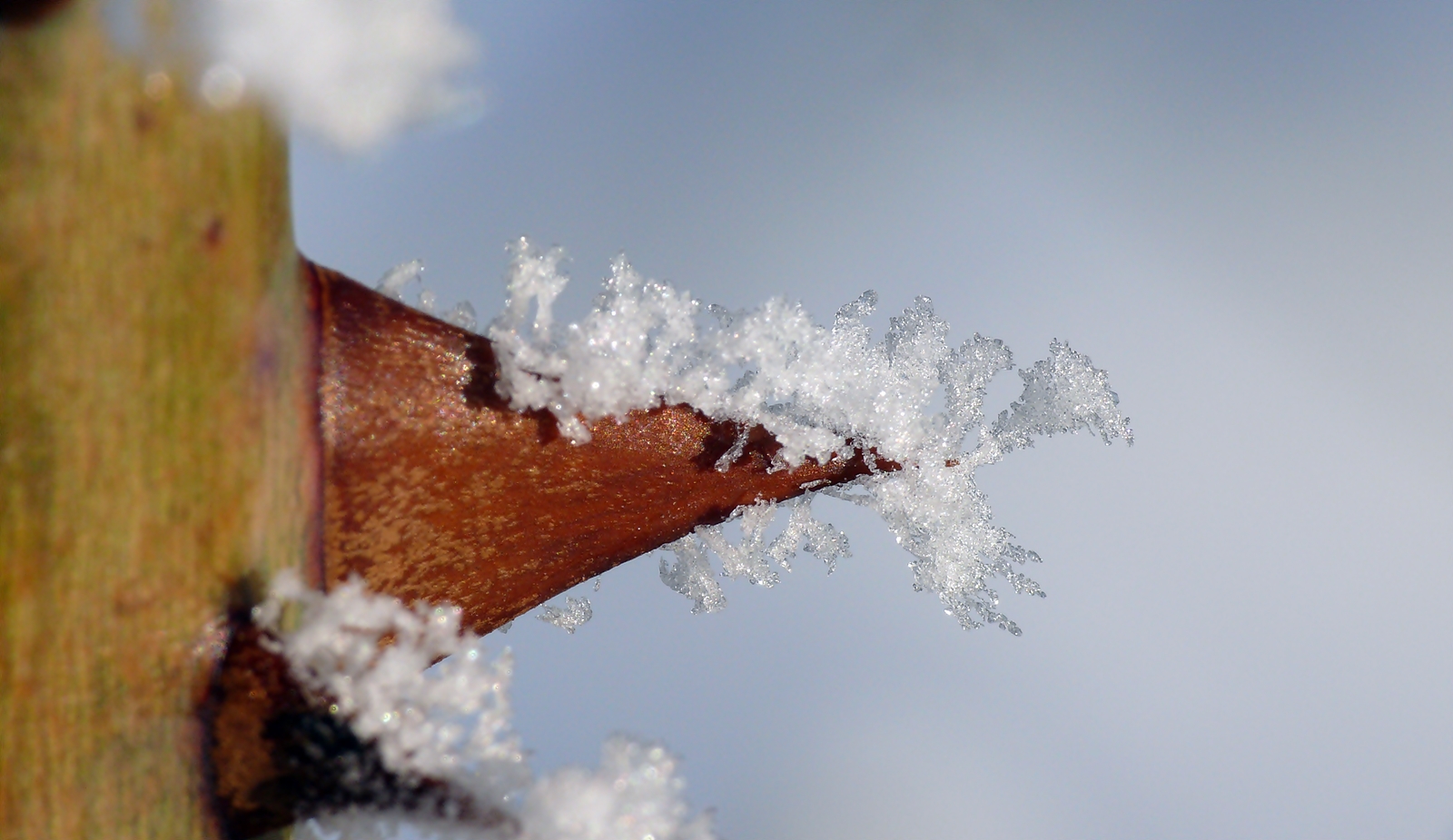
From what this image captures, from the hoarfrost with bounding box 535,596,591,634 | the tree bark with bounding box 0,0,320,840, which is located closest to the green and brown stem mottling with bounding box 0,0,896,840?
the tree bark with bounding box 0,0,320,840

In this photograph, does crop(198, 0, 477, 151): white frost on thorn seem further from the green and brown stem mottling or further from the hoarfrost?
the hoarfrost

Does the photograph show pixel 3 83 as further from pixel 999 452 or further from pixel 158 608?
pixel 999 452

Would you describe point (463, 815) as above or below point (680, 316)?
below

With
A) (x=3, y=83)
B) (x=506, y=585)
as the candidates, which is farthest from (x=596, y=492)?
(x=3, y=83)

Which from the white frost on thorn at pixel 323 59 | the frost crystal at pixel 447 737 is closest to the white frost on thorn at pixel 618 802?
the frost crystal at pixel 447 737

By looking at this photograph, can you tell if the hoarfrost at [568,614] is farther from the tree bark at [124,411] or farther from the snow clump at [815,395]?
the tree bark at [124,411]

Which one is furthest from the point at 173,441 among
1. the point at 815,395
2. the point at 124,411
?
the point at 815,395
